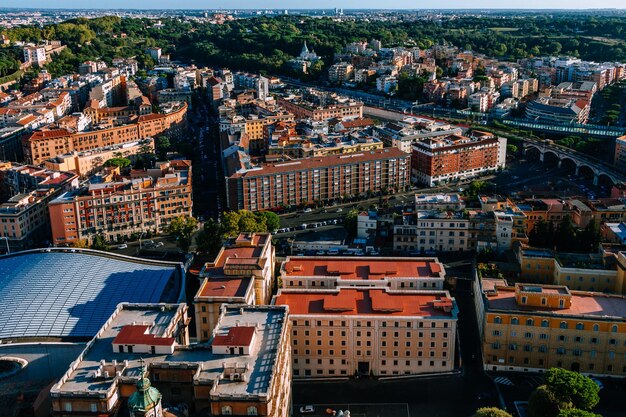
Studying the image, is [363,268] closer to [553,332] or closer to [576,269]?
[553,332]

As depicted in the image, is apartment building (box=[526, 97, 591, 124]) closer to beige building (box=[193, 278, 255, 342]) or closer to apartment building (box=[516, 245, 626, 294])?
apartment building (box=[516, 245, 626, 294])

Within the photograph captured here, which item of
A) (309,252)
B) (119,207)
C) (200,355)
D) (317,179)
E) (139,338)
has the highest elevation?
(139,338)

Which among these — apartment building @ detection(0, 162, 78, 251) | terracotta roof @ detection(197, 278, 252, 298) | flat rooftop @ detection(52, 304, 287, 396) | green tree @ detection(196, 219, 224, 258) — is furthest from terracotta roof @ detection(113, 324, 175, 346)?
apartment building @ detection(0, 162, 78, 251)

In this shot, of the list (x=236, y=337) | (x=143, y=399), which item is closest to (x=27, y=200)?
(x=236, y=337)

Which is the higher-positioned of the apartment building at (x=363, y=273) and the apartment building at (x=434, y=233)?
the apartment building at (x=363, y=273)

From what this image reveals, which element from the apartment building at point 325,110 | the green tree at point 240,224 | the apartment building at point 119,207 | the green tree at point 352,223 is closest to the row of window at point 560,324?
the green tree at point 240,224

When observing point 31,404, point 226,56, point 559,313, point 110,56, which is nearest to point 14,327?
point 31,404

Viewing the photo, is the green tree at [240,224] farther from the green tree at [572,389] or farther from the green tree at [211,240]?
the green tree at [572,389]
